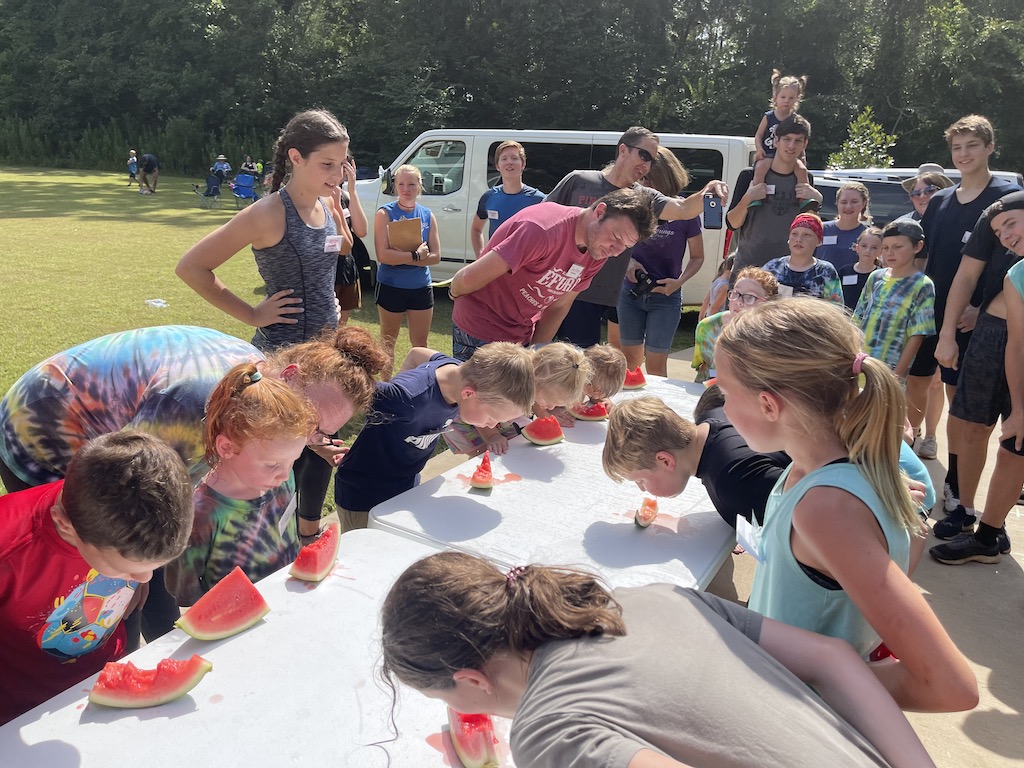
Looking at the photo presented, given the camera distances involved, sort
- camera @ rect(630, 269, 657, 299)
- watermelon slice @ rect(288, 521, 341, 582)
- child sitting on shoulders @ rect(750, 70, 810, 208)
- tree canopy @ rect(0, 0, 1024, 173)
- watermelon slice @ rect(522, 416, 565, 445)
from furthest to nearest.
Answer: tree canopy @ rect(0, 0, 1024, 173) < child sitting on shoulders @ rect(750, 70, 810, 208) < camera @ rect(630, 269, 657, 299) < watermelon slice @ rect(522, 416, 565, 445) < watermelon slice @ rect(288, 521, 341, 582)

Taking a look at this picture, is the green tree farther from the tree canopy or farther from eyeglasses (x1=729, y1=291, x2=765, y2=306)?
eyeglasses (x1=729, y1=291, x2=765, y2=306)

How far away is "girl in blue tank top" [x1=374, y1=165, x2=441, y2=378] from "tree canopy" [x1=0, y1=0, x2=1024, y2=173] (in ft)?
69.7

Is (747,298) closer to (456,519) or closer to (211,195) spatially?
(456,519)

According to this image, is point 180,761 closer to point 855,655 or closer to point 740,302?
point 855,655

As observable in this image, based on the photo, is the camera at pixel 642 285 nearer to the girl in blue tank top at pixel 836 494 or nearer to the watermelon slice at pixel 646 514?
the watermelon slice at pixel 646 514

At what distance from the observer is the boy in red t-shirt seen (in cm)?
165

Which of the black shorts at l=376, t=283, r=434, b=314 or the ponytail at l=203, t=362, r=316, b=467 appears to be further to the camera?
the black shorts at l=376, t=283, r=434, b=314

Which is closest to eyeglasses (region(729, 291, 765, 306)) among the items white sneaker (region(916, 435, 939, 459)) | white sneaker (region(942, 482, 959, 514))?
white sneaker (region(942, 482, 959, 514))

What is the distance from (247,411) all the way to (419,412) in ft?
3.61

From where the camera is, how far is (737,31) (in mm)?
29438

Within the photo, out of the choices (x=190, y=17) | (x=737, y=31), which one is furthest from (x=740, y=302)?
(x=190, y=17)

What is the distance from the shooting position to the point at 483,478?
3.06m

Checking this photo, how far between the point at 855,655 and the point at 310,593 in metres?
1.50

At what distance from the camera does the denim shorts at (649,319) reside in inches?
225
